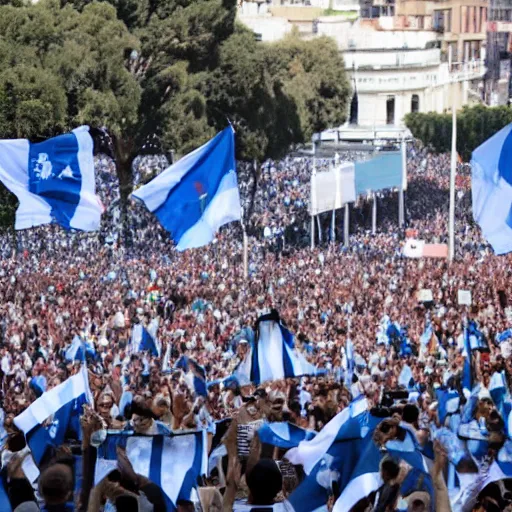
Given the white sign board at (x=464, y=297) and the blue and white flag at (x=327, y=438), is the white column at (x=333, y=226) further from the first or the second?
the blue and white flag at (x=327, y=438)

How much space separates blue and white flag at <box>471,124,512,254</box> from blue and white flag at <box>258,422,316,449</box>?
18.3 feet

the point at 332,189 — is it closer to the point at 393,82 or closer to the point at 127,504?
the point at 393,82

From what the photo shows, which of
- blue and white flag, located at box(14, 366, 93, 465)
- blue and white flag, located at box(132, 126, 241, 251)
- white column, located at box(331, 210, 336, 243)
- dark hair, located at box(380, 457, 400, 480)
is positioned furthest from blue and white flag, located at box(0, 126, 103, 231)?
white column, located at box(331, 210, 336, 243)

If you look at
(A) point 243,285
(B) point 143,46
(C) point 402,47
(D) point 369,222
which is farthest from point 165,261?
(C) point 402,47

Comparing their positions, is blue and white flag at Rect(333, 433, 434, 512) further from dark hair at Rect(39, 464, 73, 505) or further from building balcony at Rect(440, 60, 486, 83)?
building balcony at Rect(440, 60, 486, 83)

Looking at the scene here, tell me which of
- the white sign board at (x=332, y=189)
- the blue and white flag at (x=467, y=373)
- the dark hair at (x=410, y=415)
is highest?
the dark hair at (x=410, y=415)

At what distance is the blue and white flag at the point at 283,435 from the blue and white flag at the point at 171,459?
3.72 feet

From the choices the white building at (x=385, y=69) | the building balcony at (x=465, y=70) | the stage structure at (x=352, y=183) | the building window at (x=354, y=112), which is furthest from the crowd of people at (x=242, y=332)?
the building balcony at (x=465, y=70)

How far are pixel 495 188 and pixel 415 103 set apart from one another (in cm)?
8408

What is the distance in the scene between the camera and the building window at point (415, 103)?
10050 cm

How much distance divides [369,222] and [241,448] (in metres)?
51.8

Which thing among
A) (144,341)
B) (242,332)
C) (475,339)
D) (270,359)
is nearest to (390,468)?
(270,359)

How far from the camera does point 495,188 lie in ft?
56.5

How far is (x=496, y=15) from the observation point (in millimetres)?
117625
